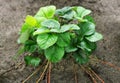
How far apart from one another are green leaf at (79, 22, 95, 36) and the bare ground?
34 centimetres

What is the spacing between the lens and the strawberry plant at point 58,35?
1.80 m

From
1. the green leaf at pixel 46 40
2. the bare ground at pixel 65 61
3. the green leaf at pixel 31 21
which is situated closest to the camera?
the green leaf at pixel 46 40

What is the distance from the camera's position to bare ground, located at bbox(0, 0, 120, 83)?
2085 millimetres

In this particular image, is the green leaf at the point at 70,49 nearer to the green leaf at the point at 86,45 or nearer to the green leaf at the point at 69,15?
the green leaf at the point at 86,45

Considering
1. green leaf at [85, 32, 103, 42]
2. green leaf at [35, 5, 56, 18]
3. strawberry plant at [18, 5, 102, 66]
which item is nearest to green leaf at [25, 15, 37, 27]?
strawberry plant at [18, 5, 102, 66]

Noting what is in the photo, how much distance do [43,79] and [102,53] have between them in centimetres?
51

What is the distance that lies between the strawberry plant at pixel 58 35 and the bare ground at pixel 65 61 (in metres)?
0.19

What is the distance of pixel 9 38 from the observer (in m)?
2.34

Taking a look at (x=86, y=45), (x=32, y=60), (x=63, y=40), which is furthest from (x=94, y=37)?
(x=32, y=60)

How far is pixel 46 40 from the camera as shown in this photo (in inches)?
69.9

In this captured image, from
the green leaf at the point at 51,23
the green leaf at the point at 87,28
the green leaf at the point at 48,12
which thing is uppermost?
the green leaf at the point at 48,12

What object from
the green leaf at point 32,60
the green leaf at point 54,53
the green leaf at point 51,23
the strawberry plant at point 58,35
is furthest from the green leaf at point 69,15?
the green leaf at point 32,60

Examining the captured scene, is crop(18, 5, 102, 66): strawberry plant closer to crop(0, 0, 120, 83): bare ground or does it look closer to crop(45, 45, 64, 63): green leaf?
crop(45, 45, 64, 63): green leaf

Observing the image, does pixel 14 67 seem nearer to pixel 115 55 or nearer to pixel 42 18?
pixel 42 18
